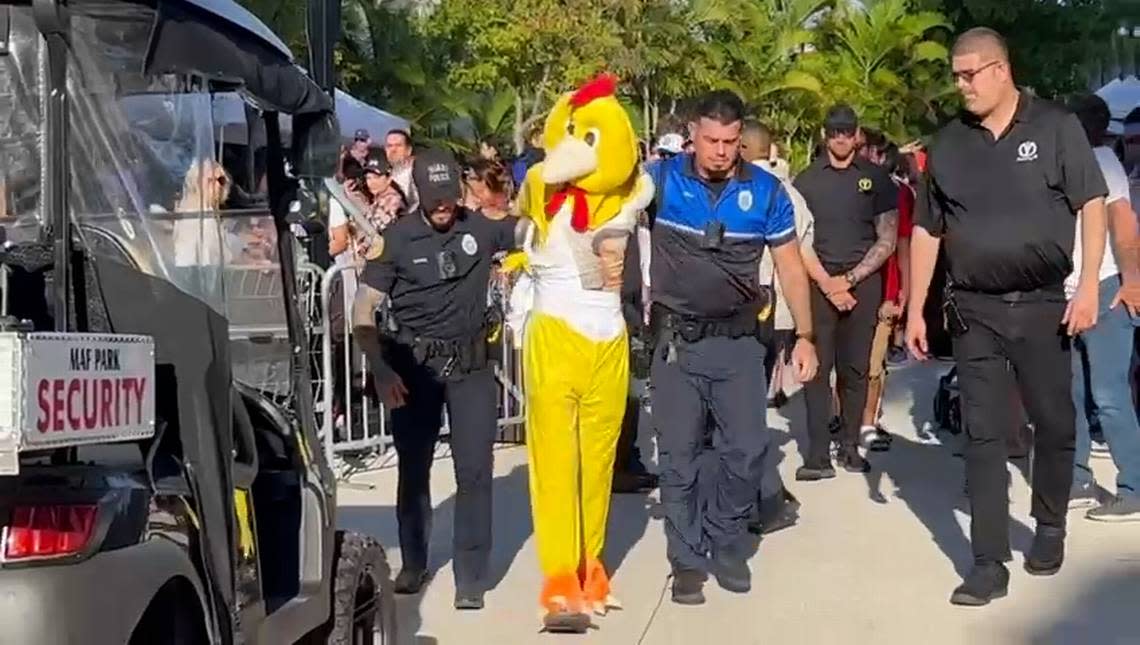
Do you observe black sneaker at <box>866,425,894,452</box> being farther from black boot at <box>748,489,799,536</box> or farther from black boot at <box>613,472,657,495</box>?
black boot at <box>748,489,799,536</box>

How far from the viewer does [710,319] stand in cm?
789

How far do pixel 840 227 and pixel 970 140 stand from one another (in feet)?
10.3

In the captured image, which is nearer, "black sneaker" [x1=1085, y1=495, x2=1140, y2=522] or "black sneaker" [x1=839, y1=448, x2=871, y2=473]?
"black sneaker" [x1=1085, y1=495, x2=1140, y2=522]

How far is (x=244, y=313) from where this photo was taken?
5594mm

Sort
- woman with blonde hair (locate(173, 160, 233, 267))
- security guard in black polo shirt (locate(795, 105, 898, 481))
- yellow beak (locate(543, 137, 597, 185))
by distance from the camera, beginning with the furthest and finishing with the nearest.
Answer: security guard in black polo shirt (locate(795, 105, 898, 481)), yellow beak (locate(543, 137, 597, 185)), woman with blonde hair (locate(173, 160, 233, 267))

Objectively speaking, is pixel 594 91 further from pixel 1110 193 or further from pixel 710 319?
pixel 1110 193

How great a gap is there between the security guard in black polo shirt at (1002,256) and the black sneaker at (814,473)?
293 cm

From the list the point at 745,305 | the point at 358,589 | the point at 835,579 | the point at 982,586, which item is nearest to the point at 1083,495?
the point at 835,579

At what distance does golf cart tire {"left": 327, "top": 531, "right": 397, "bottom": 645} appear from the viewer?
19.2 feet

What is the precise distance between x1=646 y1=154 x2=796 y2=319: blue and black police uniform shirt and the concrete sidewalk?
126 centimetres

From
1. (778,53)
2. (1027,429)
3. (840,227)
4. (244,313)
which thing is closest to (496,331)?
(244,313)

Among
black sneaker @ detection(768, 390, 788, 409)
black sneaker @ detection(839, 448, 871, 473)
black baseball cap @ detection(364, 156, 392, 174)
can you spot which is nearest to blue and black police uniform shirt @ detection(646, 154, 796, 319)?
black sneaker @ detection(839, 448, 871, 473)

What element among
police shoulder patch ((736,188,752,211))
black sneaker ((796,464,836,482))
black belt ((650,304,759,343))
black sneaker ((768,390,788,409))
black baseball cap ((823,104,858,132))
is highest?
black baseball cap ((823,104,858,132))

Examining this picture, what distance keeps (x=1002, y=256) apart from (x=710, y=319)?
1192 mm
